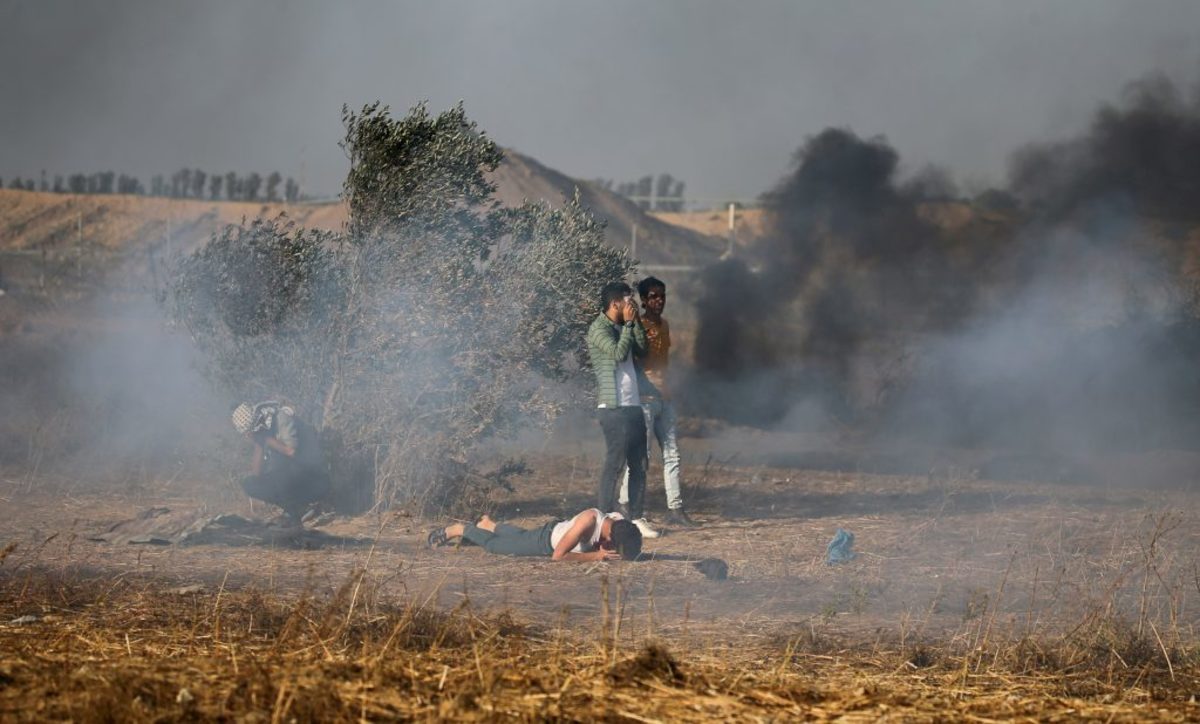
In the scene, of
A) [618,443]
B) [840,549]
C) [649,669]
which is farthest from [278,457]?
[649,669]

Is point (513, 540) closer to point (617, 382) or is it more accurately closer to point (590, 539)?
point (590, 539)

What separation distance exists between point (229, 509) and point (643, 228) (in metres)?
35.2

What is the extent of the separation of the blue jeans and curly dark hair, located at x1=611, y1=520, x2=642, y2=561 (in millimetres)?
1526

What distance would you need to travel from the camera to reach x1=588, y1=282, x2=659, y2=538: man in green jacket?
943 cm

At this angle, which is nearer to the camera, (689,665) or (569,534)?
(689,665)

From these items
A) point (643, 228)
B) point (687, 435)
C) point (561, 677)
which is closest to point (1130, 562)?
point (561, 677)

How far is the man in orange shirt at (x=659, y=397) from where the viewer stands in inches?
390

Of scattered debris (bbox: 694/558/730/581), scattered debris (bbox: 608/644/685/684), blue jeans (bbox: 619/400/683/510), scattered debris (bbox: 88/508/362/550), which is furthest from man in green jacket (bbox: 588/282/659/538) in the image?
scattered debris (bbox: 608/644/685/684)

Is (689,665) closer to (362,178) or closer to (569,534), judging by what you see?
(569,534)

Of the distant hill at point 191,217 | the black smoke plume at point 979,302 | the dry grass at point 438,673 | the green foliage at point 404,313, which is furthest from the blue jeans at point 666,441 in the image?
the distant hill at point 191,217

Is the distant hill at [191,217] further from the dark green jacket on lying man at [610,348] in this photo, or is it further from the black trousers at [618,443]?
the black trousers at [618,443]

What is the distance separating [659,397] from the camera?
9867mm

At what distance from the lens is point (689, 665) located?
4961 mm

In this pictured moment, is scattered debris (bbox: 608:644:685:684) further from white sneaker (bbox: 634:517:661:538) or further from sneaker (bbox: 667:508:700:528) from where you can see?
sneaker (bbox: 667:508:700:528)
